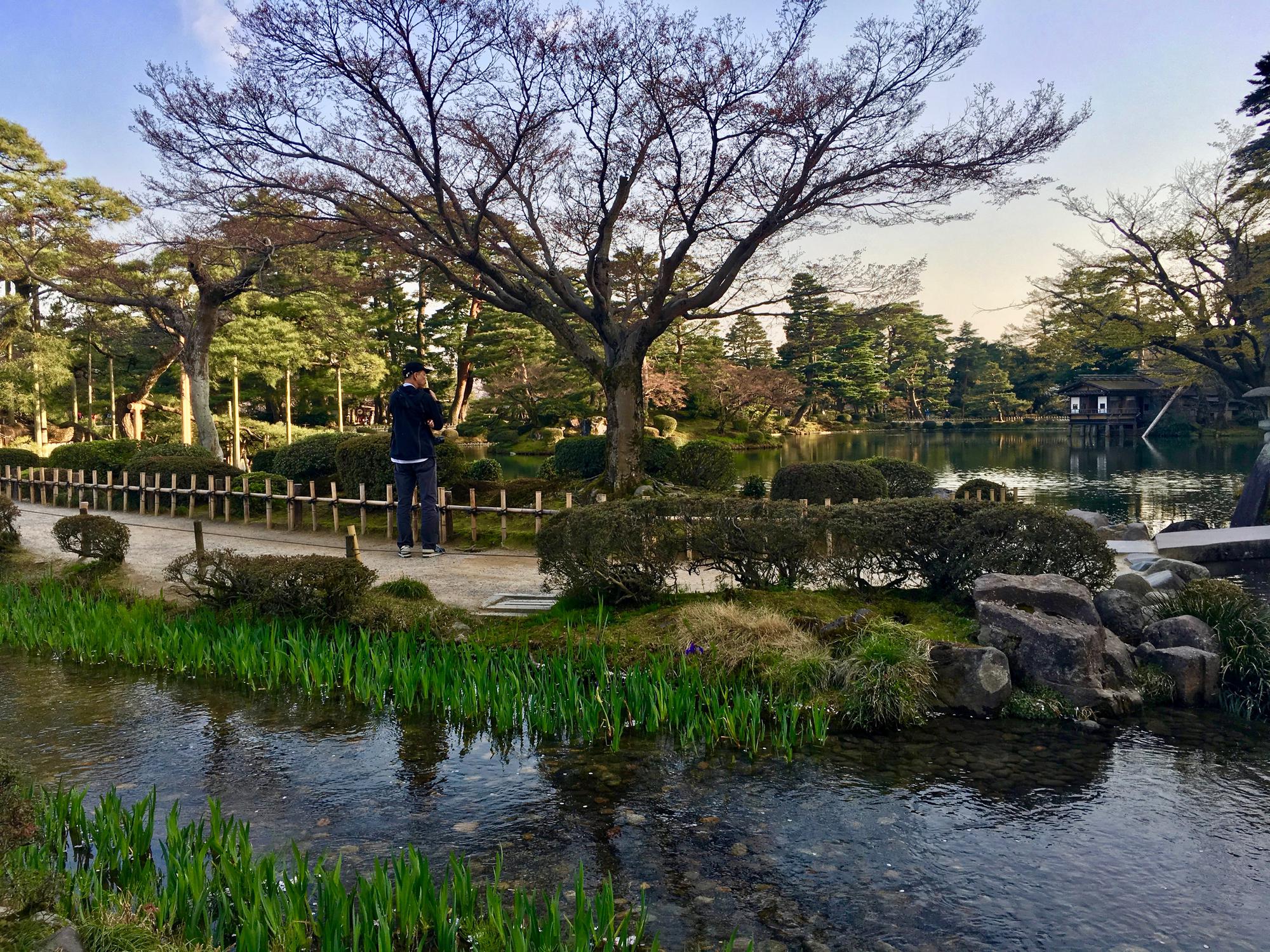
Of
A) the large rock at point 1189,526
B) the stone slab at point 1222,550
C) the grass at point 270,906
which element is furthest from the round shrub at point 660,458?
the grass at point 270,906

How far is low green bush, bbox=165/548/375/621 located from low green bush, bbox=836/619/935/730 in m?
3.92

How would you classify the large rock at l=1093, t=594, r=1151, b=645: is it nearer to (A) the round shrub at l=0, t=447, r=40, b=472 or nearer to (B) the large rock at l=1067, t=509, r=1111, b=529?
(B) the large rock at l=1067, t=509, r=1111, b=529

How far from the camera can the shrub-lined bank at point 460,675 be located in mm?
5238

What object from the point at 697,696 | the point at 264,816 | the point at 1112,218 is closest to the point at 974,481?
the point at 697,696

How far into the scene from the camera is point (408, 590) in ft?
24.7

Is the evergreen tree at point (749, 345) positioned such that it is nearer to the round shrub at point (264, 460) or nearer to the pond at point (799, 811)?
the round shrub at point (264, 460)

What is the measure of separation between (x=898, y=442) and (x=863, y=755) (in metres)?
41.3

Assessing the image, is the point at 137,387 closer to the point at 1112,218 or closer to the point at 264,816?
the point at 264,816

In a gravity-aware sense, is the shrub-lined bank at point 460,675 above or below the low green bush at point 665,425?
below

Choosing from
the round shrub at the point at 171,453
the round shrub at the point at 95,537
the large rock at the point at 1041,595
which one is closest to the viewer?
the large rock at the point at 1041,595

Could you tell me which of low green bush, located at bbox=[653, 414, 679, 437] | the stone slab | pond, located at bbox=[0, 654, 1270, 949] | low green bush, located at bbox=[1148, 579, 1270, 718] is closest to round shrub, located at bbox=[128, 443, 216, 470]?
pond, located at bbox=[0, 654, 1270, 949]

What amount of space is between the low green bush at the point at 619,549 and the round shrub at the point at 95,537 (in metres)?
5.44

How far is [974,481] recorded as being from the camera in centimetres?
1383

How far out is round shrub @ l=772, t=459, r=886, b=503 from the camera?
12.6m
